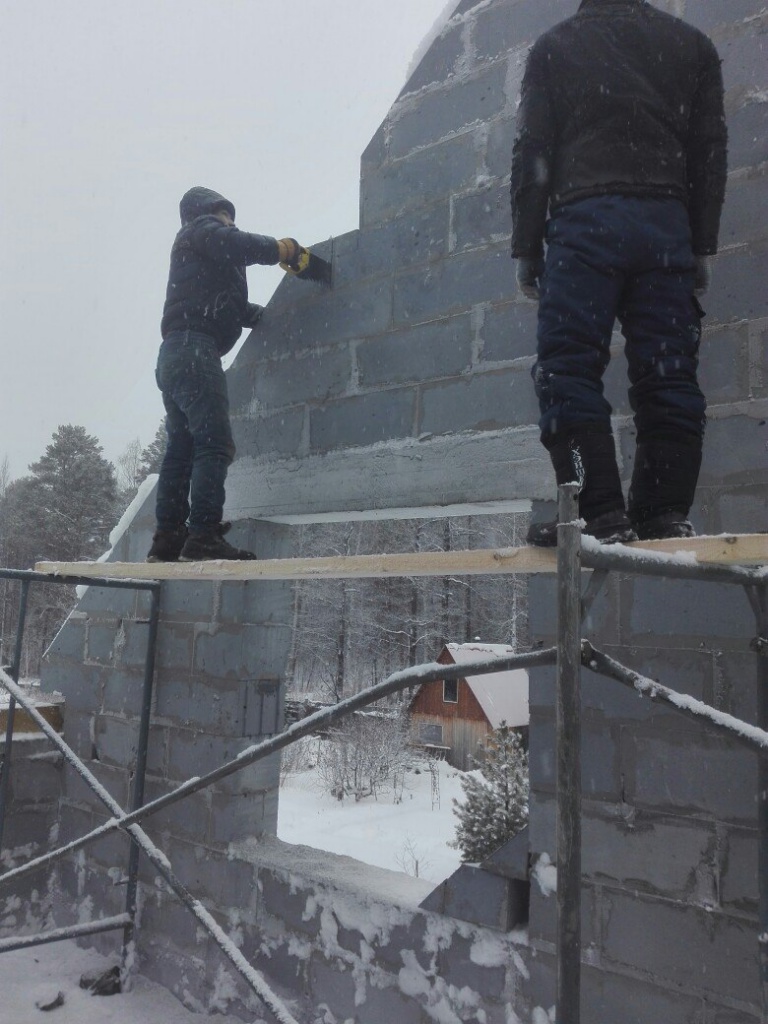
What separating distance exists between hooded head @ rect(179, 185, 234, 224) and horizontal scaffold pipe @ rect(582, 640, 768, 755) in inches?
116

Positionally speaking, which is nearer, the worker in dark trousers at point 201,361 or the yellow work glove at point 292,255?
the worker in dark trousers at point 201,361

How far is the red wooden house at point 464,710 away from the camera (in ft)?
48.2

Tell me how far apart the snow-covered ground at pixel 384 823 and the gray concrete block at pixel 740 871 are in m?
6.64

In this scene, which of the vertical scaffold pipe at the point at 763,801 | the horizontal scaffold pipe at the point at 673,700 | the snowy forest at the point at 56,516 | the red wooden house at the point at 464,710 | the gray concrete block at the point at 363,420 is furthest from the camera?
the snowy forest at the point at 56,516

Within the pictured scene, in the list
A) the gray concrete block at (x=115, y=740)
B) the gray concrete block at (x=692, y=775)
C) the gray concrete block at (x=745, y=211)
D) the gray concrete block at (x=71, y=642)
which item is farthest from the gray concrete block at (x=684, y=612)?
the gray concrete block at (x=71, y=642)

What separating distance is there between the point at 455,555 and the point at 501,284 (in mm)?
1461

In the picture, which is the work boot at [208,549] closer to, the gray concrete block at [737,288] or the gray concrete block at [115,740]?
the gray concrete block at [115,740]

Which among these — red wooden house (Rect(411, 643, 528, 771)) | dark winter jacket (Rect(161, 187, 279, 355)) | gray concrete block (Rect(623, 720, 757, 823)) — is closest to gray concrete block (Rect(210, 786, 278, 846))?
gray concrete block (Rect(623, 720, 757, 823))

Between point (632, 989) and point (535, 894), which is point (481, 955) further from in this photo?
point (632, 989)

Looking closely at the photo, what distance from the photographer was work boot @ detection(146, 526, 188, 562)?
3.39m

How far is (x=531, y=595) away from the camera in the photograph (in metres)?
2.60

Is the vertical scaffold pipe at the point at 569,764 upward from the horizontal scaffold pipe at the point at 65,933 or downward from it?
upward

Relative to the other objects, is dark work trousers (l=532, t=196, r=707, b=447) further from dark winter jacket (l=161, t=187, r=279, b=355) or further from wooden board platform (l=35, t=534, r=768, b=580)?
dark winter jacket (l=161, t=187, r=279, b=355)

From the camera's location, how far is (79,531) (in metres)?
26.8
